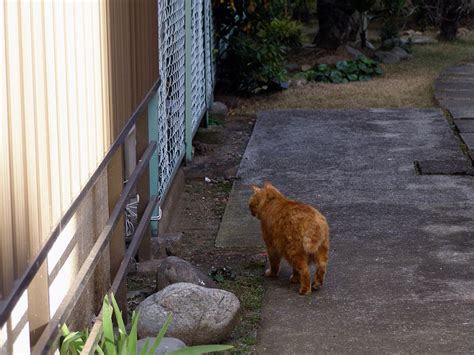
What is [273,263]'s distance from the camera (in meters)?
6.11

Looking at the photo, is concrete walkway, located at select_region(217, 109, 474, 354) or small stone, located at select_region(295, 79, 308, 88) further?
small stone, located at select_region(295, 79, 308, 88)

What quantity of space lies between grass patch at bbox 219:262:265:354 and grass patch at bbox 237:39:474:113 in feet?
19.0

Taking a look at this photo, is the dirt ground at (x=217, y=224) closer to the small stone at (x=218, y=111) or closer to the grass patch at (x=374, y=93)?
the small stone at (x=218, y=111)

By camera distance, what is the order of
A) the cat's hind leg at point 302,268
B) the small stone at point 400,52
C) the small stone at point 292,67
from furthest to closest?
1. the small stone at point 400,52
2. the small stone at point 292,67
3. the cat's hind leg at point 302,268

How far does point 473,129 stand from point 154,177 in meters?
4.68

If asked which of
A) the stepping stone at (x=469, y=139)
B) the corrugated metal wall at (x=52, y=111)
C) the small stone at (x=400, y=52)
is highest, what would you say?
the corrugated metal wall at (x=52, y=111)

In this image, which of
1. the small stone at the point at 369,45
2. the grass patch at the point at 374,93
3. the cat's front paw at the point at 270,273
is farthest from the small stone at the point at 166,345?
the small stone at the point at 369,45

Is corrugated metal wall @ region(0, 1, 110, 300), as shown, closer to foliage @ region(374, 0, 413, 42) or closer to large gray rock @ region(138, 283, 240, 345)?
large gray rock @ region(138, 283, 240, 345)

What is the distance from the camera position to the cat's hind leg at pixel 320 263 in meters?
5.72

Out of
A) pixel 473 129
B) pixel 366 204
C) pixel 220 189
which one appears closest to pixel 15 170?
pixel 366 204

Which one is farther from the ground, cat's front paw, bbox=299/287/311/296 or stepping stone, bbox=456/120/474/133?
cat's front paw, bbox=299/287/311/296

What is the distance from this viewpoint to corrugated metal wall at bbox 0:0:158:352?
2920 millimetres


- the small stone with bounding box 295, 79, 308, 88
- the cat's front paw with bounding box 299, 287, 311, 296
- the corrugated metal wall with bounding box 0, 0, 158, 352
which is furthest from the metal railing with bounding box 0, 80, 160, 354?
the small stone with bounding box 295, 79, 308, 88

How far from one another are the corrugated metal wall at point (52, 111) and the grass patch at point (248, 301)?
2.53 feet
